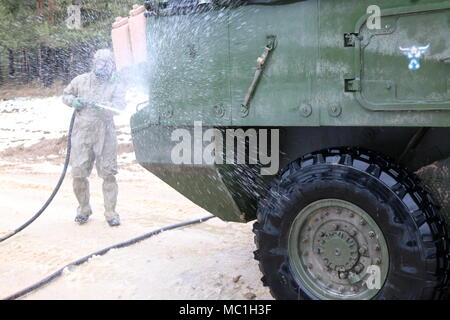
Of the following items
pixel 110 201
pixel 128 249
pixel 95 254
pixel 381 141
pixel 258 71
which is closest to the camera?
pixel 258 71

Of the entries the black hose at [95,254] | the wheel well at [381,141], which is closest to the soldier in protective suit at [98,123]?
the black hose at [95,254]

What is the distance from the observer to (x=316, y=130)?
141 inches

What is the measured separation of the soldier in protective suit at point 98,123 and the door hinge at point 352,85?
11.5 ft

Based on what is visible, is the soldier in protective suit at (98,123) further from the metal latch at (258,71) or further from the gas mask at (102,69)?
the metal latch at (258,71)

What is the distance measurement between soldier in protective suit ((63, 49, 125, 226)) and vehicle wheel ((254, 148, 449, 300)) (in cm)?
312

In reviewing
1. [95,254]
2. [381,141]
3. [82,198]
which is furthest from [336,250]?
[82,198]

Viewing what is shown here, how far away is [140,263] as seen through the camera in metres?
4.68

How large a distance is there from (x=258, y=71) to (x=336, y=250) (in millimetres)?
1044

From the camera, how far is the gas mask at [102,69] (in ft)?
19.7

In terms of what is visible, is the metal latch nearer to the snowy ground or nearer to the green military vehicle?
the green military vehicle

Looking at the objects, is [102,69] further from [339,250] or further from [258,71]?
[339,250]

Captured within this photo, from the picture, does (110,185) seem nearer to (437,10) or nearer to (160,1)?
(160,1)
